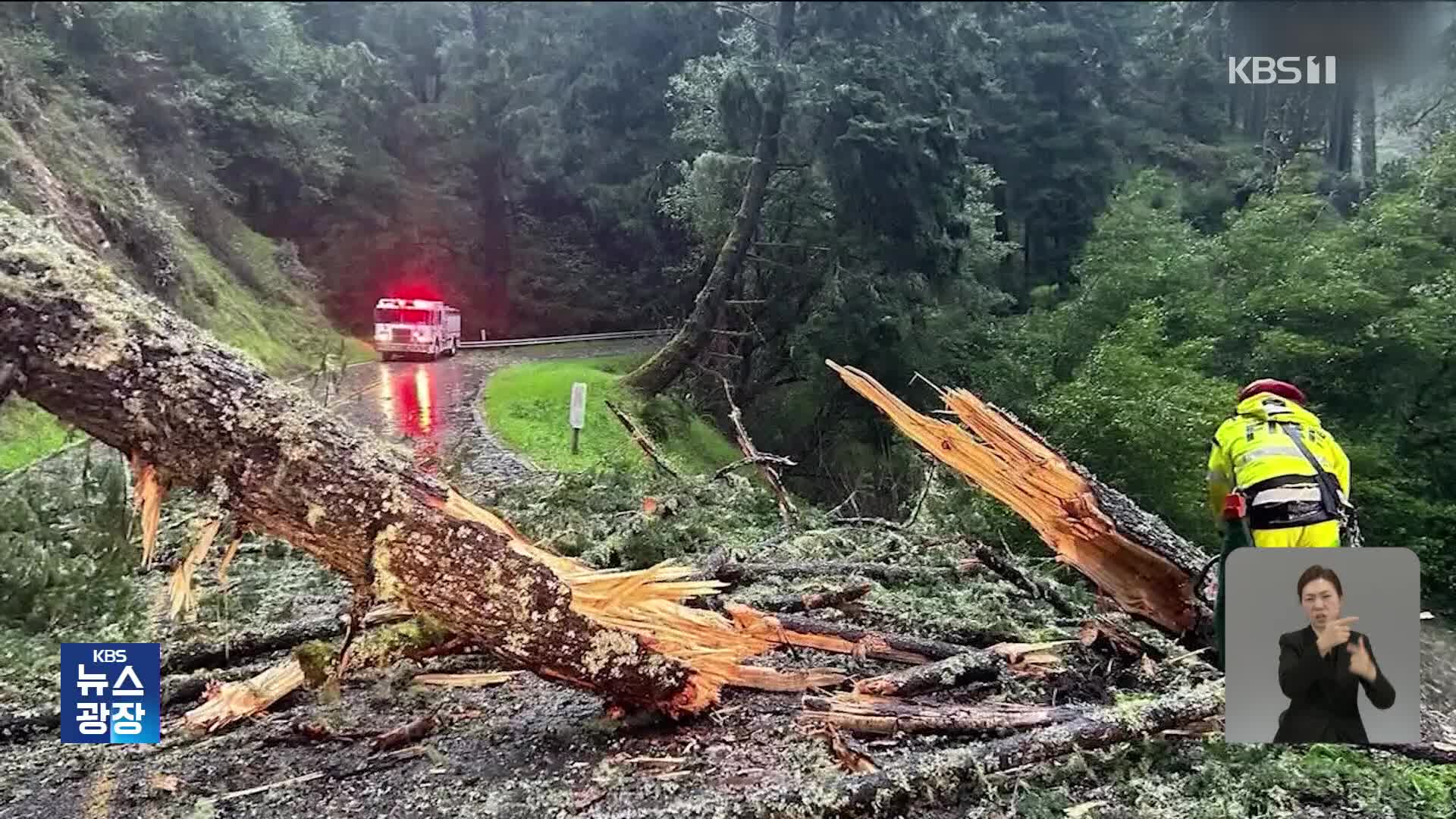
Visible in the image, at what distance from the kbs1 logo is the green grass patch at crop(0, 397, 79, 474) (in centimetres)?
52

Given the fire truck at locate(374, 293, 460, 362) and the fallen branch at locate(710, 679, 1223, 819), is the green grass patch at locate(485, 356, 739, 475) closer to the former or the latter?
the fire truck at locate(374, 293, 460, 362)

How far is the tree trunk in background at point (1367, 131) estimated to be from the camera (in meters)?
2.51

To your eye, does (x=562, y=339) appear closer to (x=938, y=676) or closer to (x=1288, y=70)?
(x=938, y=676)

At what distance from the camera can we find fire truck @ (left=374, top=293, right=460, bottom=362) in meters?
2.57


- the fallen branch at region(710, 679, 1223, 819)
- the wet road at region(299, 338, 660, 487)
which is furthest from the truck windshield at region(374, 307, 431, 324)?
the fallen branch at region(710, 679, 1223, 819)

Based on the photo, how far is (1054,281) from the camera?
280 cm

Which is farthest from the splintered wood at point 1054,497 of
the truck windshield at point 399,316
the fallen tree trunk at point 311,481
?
the truck windshield at point 399,316

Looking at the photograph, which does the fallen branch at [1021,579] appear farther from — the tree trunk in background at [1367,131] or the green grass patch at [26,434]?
the green grass patch at [26,434]

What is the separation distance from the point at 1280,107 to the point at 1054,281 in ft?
2.55

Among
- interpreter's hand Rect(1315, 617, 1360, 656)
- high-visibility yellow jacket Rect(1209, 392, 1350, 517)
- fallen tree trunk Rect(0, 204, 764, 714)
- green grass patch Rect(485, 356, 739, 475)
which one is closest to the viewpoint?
fallen tree trunk Rect(0, 204, 764, 714)

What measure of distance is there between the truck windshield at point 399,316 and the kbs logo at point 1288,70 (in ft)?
8.23

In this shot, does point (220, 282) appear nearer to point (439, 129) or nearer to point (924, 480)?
point (439, 129)

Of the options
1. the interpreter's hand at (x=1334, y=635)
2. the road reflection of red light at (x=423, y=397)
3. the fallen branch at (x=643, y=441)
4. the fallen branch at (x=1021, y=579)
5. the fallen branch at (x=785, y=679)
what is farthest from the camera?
the fallen branch at (x=1021, y=579)

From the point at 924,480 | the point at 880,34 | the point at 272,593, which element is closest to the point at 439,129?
the point at 880,34
